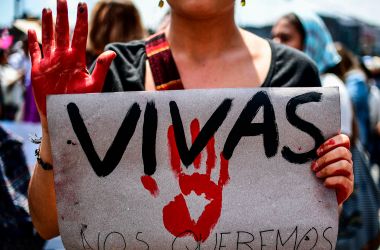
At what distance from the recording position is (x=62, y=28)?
116cm

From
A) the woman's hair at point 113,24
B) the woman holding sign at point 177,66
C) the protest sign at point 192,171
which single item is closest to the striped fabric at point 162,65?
the woman holding sign at point 177,66

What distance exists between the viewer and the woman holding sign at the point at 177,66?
117 cm

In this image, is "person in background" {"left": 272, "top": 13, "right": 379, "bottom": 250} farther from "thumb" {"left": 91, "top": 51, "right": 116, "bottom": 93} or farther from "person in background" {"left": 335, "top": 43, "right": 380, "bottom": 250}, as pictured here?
"thumb" {"left": 91, "top": 51, "right": 116, "bottom": 93}

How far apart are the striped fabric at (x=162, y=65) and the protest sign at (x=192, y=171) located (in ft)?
0.66

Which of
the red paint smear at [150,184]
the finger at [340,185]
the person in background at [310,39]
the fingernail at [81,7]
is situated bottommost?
the person in background at [310,39]

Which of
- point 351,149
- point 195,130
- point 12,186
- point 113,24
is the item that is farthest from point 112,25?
point 195,130

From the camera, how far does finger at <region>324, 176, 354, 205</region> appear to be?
118 cm

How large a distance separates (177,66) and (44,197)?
465 millimetres

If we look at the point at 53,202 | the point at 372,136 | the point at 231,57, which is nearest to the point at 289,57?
the point at 231,57

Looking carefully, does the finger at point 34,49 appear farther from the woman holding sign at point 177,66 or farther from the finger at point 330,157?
the finger at point 330,157

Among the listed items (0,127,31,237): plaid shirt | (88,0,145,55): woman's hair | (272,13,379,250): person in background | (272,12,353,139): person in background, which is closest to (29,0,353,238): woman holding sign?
(0,127,31,237): plaid shirt

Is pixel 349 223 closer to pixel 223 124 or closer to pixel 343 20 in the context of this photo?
pixel 223 124

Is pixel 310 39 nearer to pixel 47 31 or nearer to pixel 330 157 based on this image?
pixel 330 157

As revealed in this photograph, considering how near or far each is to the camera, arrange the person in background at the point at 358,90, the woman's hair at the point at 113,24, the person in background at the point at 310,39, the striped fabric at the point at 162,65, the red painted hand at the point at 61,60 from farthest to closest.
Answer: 1. the person in background at the point at 358,90
2. the person in background at the point at 310,39
3. the woman's hair at the point at 113,24
4. the striped fabric at the point at 162,65
5. the red painted hand at the point at 61,60
